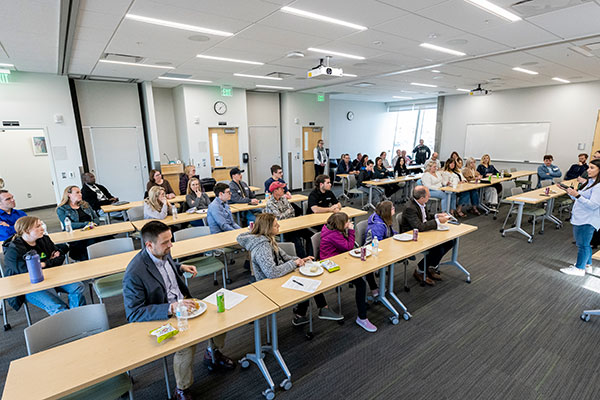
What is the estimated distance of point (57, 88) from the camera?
707 centimetres

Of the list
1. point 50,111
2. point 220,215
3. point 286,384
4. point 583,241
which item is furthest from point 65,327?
point 50,111

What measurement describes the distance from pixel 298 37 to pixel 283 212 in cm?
269

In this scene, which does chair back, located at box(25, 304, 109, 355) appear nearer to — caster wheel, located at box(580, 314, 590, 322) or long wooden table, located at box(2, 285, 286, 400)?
long wooden table, located at box(2, 285, 286, 400)

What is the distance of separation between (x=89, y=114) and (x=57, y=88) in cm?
95

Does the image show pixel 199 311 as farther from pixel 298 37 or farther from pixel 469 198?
pixel 469 198

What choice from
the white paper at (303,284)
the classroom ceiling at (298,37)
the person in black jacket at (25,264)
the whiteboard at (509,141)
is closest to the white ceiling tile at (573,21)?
the classroom ceiling at (298,37)

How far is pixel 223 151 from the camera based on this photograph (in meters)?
9.74

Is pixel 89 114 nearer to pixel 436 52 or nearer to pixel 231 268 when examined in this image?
pixel 231 268

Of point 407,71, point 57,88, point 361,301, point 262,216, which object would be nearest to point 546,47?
point 407,71

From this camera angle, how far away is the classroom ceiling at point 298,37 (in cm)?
350

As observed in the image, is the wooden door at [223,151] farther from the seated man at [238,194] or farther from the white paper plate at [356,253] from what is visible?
the white paper plate at [356,253]

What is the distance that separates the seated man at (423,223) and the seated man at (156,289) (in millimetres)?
3011

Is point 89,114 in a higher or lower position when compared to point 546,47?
lower

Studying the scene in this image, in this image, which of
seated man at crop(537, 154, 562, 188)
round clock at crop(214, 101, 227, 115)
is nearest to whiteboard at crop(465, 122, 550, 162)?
seated man at crop(537, 154, 562, 188)
